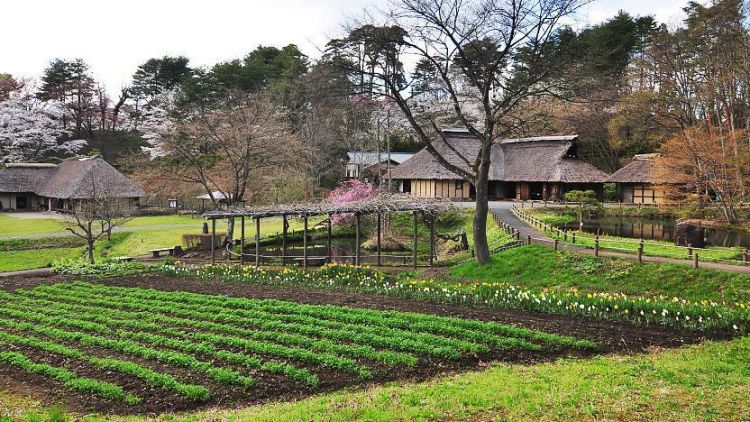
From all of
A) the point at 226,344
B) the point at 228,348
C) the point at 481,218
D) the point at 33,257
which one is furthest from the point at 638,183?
the point at 33,257

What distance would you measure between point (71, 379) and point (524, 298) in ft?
36.0

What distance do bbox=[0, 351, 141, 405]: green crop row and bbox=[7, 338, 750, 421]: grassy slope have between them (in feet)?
2.64

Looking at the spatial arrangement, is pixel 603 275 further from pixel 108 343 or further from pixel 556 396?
pixel 108 343

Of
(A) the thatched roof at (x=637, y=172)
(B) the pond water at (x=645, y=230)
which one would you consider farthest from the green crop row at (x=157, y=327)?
(A) the thatched roof at (x=637, y=172)

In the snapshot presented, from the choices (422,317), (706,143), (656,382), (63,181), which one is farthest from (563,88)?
(63,181)

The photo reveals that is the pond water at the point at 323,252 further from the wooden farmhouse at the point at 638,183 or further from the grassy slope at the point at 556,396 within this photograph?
the wooden farmhouse at the point at 638,183

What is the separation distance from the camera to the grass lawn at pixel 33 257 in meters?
25.1

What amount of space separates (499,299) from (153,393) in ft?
31.0

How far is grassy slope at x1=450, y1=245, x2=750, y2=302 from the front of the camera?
612 inches

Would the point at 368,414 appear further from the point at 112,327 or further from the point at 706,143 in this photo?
the point at 706,143

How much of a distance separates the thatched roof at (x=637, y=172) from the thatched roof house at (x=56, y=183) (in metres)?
39.9

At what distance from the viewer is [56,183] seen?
45875 mm

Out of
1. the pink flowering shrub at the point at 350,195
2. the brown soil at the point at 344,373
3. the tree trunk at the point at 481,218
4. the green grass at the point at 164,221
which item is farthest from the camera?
the green grass at the point at 164,221

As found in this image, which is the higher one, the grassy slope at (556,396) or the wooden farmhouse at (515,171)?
the wooden farmhouse at (515,171)
